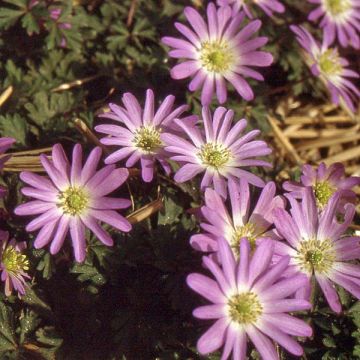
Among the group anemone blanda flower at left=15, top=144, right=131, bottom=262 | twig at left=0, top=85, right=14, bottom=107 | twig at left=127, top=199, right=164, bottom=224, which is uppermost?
twig at left=0, top=85, right=14, bottom=107

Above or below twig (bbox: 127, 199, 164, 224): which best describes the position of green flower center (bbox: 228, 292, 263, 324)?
below

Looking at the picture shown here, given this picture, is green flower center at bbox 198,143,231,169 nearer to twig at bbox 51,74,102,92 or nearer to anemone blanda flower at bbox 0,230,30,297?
anemone blanda flower at bbox 0,230,30,297

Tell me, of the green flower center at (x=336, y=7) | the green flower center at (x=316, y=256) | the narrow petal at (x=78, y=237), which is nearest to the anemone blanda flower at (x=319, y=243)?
the green flower center at (x=316, y=256)

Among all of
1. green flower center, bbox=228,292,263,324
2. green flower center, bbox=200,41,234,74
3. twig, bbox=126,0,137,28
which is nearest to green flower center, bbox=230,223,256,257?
green flower center, bbox=228,292,263,324

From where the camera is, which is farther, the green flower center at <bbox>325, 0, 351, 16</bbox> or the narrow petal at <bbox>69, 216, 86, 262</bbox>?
the green flower center at <bbox>325, 0, 351, 16</bbox>

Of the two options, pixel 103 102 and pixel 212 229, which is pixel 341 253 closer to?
pixel 212 229

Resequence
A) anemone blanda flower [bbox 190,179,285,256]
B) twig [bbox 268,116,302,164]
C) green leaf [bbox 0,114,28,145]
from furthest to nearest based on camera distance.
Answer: twig [bbox 268,116,302,164]
green leaf [bbox 0,114,28,145]
anemone blanda flower [bbox 190,179,285,256]
